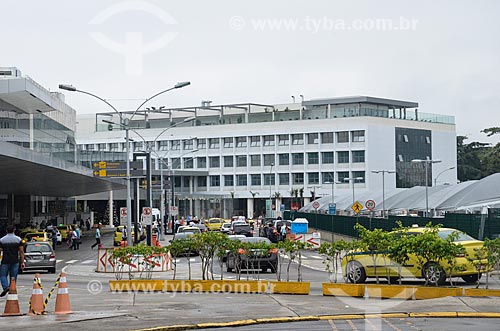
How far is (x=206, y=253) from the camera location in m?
25.5

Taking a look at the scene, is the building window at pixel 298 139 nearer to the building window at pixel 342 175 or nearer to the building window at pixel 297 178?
the building window at pixel 297 178

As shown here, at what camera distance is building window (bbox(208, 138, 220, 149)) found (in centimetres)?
12439

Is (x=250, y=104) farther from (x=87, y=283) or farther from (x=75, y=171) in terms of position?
(x=87, y=283)

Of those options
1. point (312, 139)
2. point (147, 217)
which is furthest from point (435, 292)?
point (312, 139)

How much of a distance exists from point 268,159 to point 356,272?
3778 inches

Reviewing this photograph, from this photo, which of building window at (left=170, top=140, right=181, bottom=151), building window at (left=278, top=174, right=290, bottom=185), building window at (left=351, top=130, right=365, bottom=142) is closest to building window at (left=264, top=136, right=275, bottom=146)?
building window at (left=278, top=174, right=290, bottom=185)

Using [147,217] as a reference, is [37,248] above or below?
below

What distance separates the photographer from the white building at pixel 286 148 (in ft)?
374

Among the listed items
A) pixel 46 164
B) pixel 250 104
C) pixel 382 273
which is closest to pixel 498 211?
pixel 382 273

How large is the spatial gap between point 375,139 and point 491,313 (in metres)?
96.1

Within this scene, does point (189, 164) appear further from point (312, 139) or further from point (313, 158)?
point (312, 139)

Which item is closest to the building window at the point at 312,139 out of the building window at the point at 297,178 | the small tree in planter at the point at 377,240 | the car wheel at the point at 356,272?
the building window at the point at 297,178

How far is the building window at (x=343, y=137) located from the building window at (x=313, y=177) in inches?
219

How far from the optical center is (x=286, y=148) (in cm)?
11888
